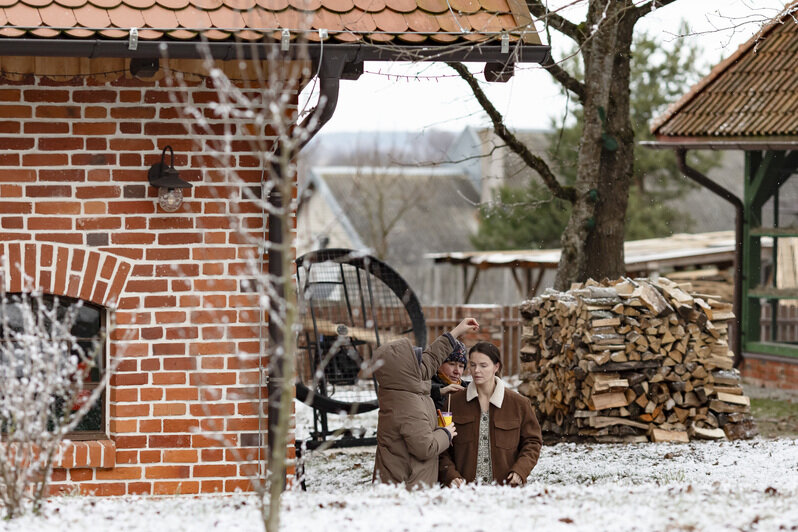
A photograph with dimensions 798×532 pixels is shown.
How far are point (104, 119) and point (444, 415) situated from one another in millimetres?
2565

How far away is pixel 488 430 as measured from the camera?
20.2 feet

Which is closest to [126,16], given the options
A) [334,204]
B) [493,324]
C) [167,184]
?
[167,184]

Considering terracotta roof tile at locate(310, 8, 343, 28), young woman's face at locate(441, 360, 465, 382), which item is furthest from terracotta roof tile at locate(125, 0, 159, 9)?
young woman's face at locate(441, 360, 465, 382)

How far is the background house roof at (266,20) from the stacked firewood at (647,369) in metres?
→ 3.76

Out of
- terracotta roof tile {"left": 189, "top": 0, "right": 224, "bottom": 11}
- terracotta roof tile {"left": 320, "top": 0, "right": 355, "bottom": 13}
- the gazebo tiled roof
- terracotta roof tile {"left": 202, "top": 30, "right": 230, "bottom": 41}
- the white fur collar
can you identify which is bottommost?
the white fur collar

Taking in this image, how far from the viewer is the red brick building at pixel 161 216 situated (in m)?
5.95

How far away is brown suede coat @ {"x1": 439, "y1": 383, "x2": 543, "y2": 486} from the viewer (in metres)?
6.10

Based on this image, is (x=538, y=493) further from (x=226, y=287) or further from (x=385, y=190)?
(x=385, y=190)

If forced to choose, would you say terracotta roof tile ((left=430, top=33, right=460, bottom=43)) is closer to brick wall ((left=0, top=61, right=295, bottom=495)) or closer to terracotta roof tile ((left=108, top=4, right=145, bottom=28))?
brick wall ((left=0, top=61, right=295, bottom=495))

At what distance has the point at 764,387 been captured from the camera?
541 inches

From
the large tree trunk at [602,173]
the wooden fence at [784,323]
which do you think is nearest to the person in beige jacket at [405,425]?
the large tree trunk at [602,173]

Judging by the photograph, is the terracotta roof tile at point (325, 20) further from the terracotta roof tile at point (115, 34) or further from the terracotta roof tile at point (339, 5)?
the terracotta roof tile at point (115, 34)

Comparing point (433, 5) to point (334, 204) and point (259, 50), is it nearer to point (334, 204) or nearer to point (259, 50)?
point (259, 50)

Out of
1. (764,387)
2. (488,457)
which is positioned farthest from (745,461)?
(764,387)
